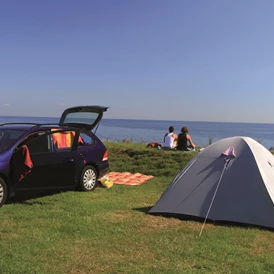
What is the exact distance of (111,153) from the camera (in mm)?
14180

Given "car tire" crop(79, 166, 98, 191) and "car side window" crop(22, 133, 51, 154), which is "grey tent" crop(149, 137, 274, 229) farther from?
"car side window" crop(22, 133, 51, 154)

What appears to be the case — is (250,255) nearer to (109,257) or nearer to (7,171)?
(109,257)

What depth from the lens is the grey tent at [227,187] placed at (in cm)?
591

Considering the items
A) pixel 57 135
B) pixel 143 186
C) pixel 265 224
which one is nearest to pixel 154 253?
pixel 265 224

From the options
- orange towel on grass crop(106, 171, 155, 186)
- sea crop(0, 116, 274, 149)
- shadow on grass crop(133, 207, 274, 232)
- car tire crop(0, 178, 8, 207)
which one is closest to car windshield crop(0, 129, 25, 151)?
car tire crop(0, 178, 8, 207)

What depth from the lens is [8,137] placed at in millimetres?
7473

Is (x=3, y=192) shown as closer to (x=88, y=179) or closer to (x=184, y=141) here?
(x=88, y=179)

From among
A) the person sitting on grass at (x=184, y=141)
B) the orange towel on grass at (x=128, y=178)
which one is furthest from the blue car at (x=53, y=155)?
the person sitting on grass at (x=184, y=141)

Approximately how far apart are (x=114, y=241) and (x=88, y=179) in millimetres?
3871

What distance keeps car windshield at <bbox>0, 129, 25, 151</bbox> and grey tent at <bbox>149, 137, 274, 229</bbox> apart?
3.16m

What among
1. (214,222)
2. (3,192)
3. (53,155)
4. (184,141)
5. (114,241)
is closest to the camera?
(114,241)

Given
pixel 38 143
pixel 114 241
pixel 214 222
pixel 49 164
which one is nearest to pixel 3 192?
pixel 49 164

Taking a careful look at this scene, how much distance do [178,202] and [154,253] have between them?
1.94 metres

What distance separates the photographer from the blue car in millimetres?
7012
